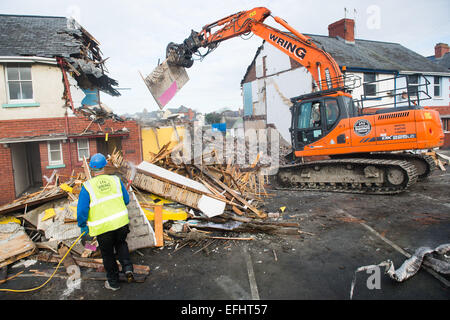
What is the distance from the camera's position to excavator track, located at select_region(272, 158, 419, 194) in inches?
290

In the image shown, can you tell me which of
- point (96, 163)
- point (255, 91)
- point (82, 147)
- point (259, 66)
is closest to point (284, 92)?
point (255, 91)

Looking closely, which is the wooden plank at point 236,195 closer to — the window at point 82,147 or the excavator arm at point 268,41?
the excavator arm at point 268,41

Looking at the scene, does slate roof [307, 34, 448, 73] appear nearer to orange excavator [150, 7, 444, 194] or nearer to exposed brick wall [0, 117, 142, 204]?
orange excavator [150, 7, 444, 194]

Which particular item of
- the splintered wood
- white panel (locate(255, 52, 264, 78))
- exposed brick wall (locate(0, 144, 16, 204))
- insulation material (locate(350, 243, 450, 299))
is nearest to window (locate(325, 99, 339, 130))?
the splintered wood

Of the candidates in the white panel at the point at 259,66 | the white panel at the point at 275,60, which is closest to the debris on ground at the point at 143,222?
the white panel at the point at 275,60

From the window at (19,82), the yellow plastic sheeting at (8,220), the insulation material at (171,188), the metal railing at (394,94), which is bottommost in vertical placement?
the yellow plastic sheeting at (8,220)

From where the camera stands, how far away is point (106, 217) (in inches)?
139

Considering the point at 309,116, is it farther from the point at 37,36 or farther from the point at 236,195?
the point at 37,36

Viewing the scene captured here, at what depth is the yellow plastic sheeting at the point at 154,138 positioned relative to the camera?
39.4 feet

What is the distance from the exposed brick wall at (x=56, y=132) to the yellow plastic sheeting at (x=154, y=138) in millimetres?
520

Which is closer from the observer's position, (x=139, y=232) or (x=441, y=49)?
(x=139, y=232)

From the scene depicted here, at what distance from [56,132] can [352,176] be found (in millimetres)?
11006
